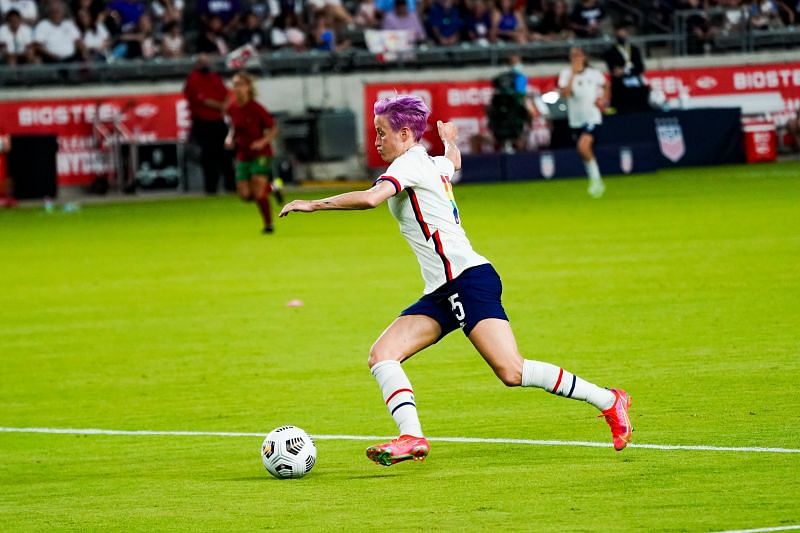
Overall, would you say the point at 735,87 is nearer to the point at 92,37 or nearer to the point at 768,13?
the point at 768,13

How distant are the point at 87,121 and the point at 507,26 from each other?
10.2 m

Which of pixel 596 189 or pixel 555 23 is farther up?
pixel 555 23

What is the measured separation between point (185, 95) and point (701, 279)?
1835cm

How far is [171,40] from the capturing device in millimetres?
35812

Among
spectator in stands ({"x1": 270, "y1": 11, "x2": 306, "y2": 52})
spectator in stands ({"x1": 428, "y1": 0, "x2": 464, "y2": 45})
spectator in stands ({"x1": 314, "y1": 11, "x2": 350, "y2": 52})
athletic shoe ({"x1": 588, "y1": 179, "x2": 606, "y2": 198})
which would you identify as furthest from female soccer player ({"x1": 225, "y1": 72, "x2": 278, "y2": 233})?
spectator in stands ({"x1": 428, "y1": 0, "x2": 464, "y2": 45})

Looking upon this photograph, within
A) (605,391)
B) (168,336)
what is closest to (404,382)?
(605,391)

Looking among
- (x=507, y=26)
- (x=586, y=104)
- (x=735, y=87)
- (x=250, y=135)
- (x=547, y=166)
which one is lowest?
(x=547, y=166)

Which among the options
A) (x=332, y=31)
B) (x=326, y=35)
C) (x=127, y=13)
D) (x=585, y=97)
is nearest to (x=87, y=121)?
(x=127, y=13)

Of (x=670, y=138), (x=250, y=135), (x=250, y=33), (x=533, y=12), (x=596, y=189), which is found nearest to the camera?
(x=250, y=135)

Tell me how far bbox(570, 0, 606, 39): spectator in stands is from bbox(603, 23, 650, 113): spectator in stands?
8.60ft

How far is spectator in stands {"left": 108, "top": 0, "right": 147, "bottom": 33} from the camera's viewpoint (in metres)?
35.3

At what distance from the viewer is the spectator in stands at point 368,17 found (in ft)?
124

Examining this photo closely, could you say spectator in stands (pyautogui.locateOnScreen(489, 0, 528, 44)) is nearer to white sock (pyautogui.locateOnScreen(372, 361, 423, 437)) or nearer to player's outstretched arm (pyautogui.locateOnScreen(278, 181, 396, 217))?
white sock (pyautogui.locateOnScreen(372, 361, 423, 437))

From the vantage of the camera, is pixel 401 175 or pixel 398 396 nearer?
pixel 401 175
